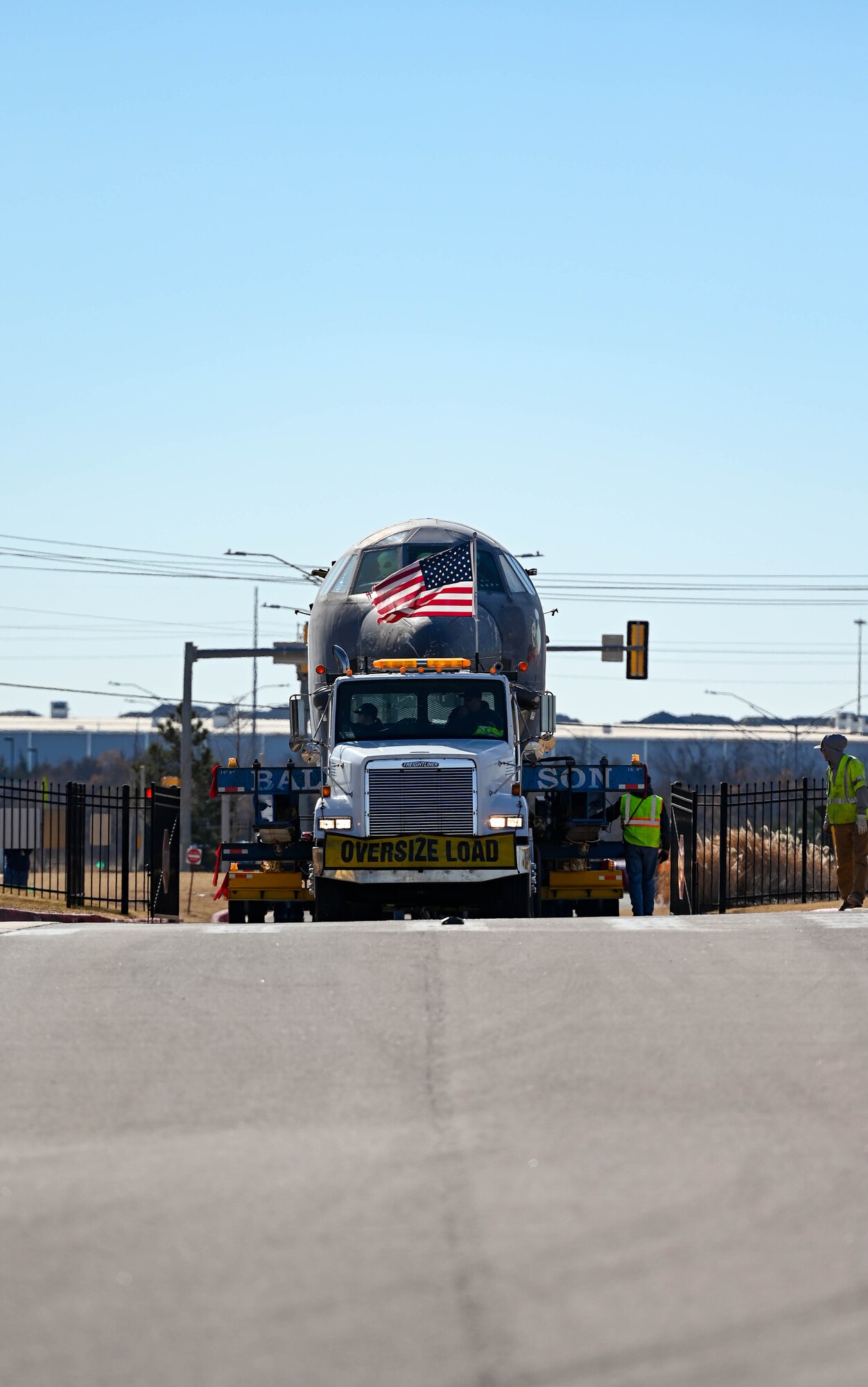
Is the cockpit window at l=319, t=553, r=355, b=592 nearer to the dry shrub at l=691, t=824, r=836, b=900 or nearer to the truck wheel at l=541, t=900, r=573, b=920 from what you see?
the truck wheel at l=541, t=900, r=573, b=920

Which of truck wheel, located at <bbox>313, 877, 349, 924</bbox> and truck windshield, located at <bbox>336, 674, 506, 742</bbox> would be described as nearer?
truck wheel, located at <bbox>313, 877, 349, 924</bbox>

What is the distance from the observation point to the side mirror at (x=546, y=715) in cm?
2300

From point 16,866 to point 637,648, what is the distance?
18.0 metres

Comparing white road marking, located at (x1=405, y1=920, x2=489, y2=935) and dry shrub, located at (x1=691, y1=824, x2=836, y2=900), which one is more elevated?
white road marking, located at (x1=405, y1=920, x2=489, y2=935)

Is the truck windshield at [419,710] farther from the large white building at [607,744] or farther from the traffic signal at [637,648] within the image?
the large white building at [607,744]

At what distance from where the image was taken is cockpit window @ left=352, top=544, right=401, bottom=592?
22.7 metres

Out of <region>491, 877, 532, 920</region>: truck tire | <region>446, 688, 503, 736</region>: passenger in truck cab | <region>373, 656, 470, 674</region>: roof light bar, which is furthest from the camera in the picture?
<region>373, 656, 470, 674</region>: roof light bar

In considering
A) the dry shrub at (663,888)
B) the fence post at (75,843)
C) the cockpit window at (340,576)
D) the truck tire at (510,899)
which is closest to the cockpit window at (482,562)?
the cockpit window at (340,576)

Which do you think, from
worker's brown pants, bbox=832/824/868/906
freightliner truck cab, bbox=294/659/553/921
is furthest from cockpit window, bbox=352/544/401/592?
worker's brown pants, bbox=832/824/868/906

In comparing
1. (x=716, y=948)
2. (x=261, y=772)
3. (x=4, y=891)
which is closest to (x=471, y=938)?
(x=716, y=948)

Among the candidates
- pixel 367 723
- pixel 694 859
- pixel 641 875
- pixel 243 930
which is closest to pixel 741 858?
pixel 694 859

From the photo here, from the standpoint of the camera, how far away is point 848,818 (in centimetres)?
1852

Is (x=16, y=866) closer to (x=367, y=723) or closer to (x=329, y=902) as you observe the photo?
(x=367, y=723)

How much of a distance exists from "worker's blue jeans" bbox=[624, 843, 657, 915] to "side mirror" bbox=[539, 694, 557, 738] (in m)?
1.84
